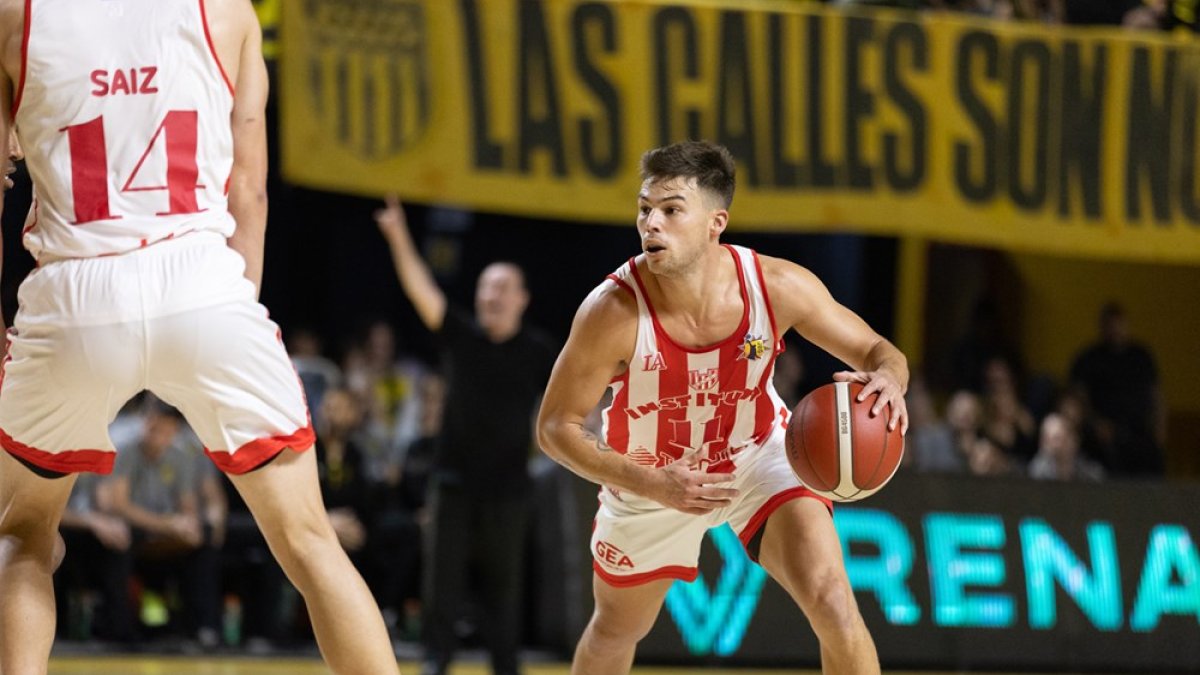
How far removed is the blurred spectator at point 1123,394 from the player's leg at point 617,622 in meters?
7.17

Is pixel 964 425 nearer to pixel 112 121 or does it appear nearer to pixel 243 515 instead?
pixel 243 515

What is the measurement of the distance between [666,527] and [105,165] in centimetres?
225

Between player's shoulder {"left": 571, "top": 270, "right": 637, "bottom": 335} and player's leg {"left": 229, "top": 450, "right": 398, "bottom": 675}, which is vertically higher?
player's shoulder {"left": 571, "top": 270, "right": 637, "bottom": 335}

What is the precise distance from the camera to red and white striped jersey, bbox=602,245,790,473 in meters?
5.23

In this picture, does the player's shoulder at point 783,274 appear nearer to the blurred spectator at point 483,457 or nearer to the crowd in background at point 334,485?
the blurred spectator at point 483,457

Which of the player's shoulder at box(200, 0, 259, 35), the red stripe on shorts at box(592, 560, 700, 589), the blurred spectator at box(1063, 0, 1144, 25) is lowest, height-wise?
the red stripe on shorts at box(592, 560, 700, 589)

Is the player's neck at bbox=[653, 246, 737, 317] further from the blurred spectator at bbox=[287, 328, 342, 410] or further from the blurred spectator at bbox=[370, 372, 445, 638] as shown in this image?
the blurred spectator at bbox=[287, 328, 342, 410]

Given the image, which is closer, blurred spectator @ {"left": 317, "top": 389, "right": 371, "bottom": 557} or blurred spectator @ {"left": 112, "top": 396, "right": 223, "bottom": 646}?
blurred spectator @ {"left": 112, "top": 396, "right": 223, "bottom": 646}

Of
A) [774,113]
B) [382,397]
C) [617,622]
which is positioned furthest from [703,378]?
[382,397]

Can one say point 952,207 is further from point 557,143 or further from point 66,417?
point 66,417

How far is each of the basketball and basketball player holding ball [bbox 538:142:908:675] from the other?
0.20ft

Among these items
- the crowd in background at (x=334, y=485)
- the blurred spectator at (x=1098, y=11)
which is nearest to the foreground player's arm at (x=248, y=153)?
the crowd in background at (x=334, y=485)

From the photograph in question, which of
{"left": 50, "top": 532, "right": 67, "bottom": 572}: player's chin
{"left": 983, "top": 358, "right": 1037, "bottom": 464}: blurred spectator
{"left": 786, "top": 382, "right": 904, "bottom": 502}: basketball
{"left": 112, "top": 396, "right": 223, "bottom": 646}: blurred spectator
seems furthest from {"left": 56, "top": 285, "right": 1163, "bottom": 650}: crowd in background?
{"left": 50, "top": 532, "right": 67, "bottom": 572}: player's chin

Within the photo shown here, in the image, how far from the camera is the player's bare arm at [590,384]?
503 cm
